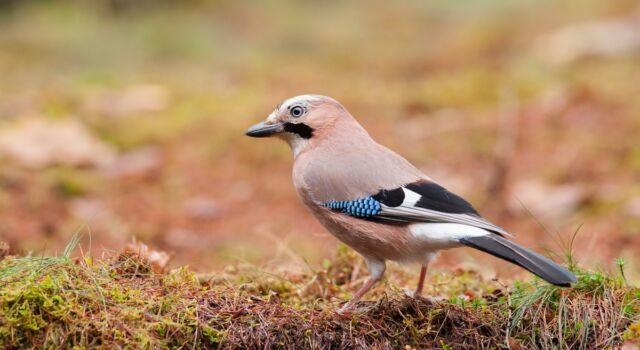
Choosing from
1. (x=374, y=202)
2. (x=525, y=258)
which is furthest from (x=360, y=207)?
(x=525, y=258)

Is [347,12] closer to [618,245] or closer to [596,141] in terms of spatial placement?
[596,141]

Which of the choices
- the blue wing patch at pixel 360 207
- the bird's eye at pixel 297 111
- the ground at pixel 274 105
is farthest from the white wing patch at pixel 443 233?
the bird's eye at pixel 297 111

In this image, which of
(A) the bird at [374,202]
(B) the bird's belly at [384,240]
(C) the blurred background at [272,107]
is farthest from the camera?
(C) the blurred background at [272,107]

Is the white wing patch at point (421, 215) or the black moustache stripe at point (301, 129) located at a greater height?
the black moustache stripe at point (301, 129)

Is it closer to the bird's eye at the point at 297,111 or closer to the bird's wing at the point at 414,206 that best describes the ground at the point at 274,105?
the bird's wing at the point at 414,206


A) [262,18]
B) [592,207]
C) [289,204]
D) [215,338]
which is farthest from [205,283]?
[262,18]

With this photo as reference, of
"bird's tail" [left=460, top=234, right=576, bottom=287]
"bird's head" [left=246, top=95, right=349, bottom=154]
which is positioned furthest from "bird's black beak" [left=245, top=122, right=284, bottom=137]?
"bird's tail" [left=460, top=234, right=576, bottom=287]

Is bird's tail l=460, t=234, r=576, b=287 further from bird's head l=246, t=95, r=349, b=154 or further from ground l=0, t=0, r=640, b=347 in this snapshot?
bird's head l=246, t=95, r=349, b=154
